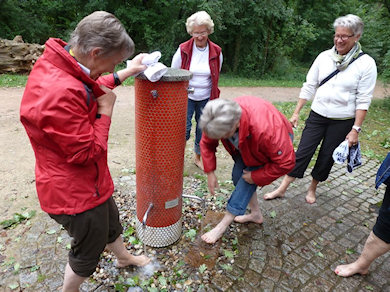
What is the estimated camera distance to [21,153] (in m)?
4.53

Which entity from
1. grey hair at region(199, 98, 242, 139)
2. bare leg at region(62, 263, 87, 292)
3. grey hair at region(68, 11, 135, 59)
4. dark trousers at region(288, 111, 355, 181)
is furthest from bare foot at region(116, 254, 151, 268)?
dark trousers at region(288, 111, 355, 181)

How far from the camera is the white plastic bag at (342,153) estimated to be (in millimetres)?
2988

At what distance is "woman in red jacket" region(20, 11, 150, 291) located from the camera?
1.31 meters

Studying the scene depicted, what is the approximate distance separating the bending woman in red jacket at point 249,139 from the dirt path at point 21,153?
5.90 ft

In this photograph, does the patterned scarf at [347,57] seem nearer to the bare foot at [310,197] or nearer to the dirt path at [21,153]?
the bare foot at [310,197]

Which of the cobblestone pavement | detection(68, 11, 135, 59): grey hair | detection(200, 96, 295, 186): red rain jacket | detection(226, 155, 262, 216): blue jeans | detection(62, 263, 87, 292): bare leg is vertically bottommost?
the cobblestone pavement

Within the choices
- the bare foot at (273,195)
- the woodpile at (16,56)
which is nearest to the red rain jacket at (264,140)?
the bare foot at (273,195)

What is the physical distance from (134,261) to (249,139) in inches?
54.2

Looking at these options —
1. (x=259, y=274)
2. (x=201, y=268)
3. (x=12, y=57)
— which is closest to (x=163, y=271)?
(x=201, y=268)

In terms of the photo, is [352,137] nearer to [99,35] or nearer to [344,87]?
[344,87]

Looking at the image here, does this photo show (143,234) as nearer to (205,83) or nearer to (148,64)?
(148,64)

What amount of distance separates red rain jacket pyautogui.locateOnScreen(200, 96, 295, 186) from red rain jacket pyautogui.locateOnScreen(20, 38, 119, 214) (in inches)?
42.0

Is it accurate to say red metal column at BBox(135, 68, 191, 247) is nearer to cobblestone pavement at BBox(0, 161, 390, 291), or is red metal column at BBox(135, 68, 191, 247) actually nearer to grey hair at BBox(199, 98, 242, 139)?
grey hair at BBox(199, 98, 242, 139)

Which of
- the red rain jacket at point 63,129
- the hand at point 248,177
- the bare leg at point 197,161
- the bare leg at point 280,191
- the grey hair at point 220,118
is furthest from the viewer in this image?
the bare leg at point 197,161
